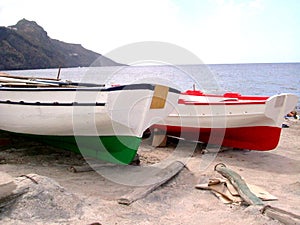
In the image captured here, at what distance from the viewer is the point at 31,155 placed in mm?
6156

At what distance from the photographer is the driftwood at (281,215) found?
343 cm

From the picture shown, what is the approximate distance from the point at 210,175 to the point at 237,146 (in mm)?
2054

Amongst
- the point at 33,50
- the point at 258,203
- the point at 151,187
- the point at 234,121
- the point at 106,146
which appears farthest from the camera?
the point at 33,50

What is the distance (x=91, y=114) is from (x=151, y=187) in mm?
1452

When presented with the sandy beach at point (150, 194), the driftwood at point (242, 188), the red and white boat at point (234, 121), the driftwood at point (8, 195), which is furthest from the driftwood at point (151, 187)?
the red and white boat at point (234, 121)

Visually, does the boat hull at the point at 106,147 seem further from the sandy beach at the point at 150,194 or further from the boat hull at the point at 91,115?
the sandy beach at the point at 150,194

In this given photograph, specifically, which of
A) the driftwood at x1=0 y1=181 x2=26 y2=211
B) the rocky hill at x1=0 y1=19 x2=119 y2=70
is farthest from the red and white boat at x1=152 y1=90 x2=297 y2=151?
the rocky hill at x1=0 y1=19 x2=119 y2=70

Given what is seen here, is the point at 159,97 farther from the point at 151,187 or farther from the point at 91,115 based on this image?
the point at 151,187

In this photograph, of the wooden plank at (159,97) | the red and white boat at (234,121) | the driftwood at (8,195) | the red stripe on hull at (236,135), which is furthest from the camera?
the red stripe on hull at (236,135)

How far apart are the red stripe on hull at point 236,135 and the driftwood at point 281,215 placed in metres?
3.26

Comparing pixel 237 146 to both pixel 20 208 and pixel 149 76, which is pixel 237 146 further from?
pixel 20 208

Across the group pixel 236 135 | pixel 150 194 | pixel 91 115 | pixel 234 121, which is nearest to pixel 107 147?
pixel 91 115

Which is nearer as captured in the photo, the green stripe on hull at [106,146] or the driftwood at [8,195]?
the driftwood at [8,195]

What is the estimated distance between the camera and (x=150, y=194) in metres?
4.42
